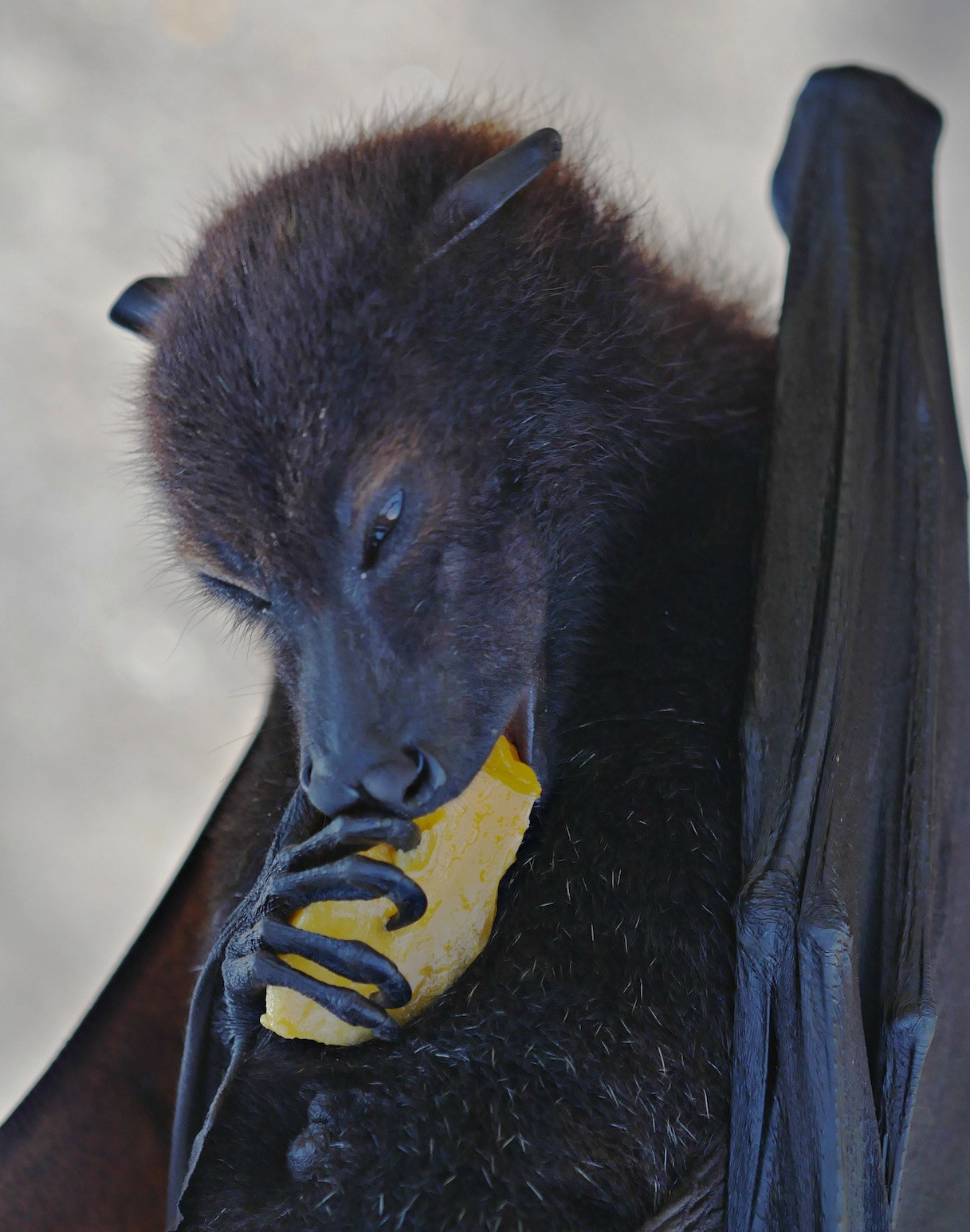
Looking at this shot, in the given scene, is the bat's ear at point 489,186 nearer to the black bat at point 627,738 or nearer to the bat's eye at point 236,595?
the black bat at point 627,738

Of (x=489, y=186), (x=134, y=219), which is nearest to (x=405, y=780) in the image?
(x=489, y=186)

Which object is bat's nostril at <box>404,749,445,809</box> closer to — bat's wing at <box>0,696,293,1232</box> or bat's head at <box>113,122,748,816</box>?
bat's head at <box>113,122,748,816</box>

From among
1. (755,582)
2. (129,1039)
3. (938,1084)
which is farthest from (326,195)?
(938,1084)

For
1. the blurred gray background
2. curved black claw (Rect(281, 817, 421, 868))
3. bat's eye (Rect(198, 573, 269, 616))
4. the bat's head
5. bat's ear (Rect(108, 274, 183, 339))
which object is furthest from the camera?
the blurred gray background

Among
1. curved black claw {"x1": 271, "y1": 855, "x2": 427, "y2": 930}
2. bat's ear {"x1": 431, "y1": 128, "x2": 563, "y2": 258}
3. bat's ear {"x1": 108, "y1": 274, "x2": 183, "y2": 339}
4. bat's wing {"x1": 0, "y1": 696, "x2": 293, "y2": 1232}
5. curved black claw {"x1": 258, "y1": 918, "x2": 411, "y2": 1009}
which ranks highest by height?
bat's ear {"x1": 431, "y1": 128, "x2": 563, "y2": 258}

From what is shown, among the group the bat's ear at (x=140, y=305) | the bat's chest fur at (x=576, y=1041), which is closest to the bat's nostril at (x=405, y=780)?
the bat's chest fur at (x=576, y=1041)

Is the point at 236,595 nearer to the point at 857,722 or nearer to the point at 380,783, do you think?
the point at 380,783

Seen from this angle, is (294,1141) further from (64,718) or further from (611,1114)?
(64,718)

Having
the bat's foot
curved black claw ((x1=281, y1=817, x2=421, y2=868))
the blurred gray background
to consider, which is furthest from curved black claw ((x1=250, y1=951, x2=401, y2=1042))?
the blurred gray background
